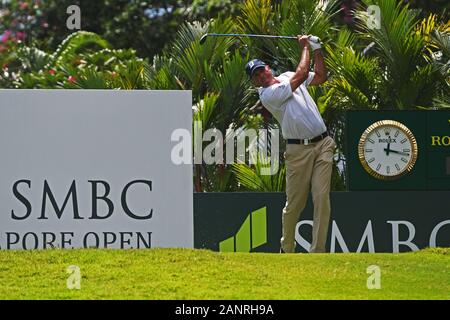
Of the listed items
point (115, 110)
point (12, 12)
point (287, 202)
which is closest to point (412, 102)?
point (287, 202)

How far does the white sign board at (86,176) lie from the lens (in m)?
10.5

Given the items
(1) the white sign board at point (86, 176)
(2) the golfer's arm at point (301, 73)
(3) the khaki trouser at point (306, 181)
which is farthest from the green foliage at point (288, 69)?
(1) the white sign board at point (86, 176)

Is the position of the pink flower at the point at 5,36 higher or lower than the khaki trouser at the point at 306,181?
higher

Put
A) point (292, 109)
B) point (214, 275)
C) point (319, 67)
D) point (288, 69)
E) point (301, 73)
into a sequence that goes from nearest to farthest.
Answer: point (214, 275), point (301, 73), point (292, 109), point (319, 67), point (288, 69)

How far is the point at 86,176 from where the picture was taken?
1048 cm

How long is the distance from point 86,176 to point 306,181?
2.04 meters

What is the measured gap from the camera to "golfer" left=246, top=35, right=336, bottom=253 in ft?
35.1

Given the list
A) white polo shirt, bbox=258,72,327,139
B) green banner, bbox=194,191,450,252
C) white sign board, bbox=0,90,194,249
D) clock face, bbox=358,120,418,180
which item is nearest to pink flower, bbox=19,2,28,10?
green banner, bbox=194,191,450,252

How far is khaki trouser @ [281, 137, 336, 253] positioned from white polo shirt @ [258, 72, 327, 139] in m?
0.13

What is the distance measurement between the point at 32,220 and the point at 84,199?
1.63 ft

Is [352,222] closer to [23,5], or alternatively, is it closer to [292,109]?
[292,109]

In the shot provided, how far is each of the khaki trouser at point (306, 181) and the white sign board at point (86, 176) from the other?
1.00m

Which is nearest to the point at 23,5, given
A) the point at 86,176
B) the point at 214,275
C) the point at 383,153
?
the point at 383,153

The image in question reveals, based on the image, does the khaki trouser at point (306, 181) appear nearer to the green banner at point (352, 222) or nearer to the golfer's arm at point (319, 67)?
the golfer's arm at point (319, 67)
